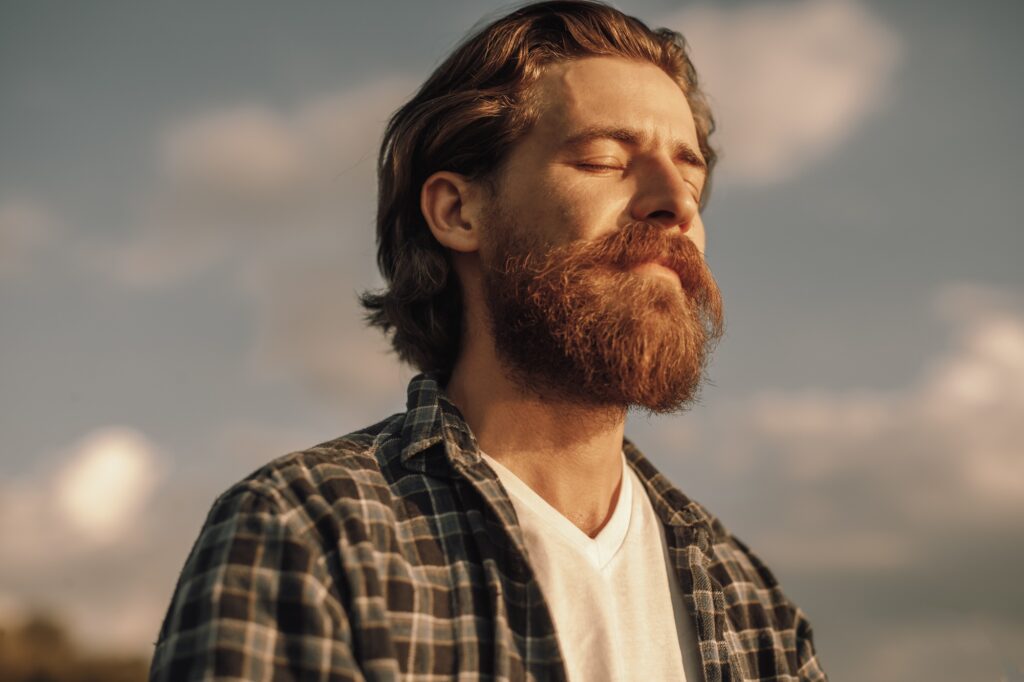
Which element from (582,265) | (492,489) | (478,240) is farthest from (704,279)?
(492,489)

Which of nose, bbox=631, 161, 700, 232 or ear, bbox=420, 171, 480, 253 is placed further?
ear, bbox=420, 171, 480, 253

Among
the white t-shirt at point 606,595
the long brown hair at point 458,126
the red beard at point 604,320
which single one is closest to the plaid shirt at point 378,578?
the white t-shirt at point 606,595

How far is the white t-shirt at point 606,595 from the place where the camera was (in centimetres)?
337

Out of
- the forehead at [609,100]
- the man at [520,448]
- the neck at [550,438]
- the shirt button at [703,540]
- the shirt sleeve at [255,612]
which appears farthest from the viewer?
the forehead at [609,100]

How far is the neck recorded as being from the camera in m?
3.83

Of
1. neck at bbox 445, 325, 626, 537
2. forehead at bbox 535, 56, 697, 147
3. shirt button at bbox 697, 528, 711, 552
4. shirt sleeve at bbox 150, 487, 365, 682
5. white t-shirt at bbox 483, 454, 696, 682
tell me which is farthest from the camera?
forehead at bbox 535, 56, 697, 147

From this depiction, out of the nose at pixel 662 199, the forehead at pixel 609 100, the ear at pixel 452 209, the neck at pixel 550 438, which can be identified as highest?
the forehead at pixel 609 100

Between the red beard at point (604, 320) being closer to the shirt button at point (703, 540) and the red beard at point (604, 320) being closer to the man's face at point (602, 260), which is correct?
the man's face at point (602, 260)

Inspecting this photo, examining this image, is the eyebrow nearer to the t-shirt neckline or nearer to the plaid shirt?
the plaid shirt

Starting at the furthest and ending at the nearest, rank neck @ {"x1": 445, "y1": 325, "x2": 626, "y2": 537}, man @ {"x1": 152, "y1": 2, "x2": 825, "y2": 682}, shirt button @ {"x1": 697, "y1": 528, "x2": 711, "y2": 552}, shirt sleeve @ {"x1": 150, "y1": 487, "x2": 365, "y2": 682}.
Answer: shirt button @ {"x1": 697, "y1": 528, "x2": 711, "y2": 552} → neck @ {"x1": 445, "y1": 325, "x2": 626, "y2": 537} → man @ {"x1": 152, "y1": 2, "x2": 825, "y2": 682} → shirt sleeve @ {"x1": 150, "y1": 487, "x2": 365, "y2": 682}

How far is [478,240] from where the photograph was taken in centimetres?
427

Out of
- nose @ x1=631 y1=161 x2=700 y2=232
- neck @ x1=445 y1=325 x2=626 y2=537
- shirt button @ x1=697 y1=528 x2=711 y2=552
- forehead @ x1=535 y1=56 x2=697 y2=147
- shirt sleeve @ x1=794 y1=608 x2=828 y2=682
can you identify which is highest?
forehead @ x1=535 y1=56 x2=697 y2=147

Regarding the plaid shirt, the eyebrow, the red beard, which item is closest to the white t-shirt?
the plaid shirt

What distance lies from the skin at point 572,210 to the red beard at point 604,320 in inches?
2.3
